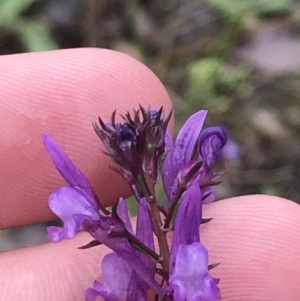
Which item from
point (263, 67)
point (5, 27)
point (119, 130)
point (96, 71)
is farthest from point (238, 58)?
point (119, 130)

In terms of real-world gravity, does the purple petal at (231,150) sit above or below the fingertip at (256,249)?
above

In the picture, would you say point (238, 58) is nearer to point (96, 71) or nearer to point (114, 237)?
point (96, 71)

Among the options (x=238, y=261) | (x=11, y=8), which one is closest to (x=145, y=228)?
(x=238, y=261)

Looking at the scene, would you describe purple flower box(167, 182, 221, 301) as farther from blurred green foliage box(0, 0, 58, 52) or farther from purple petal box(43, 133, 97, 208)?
blurred green foliage box(0, 0, 58, 52)

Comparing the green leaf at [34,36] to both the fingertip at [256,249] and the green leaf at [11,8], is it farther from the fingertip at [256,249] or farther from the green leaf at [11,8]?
the fingertip at [256,249]

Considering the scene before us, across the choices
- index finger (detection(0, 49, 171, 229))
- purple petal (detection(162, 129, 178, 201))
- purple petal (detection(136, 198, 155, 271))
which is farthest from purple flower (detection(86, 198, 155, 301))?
index finger (detection(0, 49, 171, 229))

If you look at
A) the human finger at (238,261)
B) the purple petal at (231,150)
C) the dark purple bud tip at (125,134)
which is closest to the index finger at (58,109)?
the human finger at (238,261)
